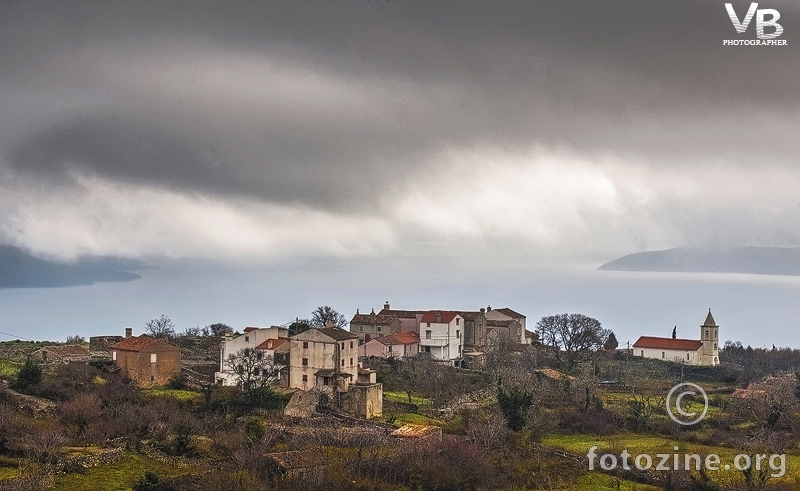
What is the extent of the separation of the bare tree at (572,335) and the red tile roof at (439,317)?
8976 mm

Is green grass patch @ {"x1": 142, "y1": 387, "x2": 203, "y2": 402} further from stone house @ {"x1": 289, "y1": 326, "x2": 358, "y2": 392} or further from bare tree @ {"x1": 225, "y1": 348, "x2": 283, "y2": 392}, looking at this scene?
stone house @ {"x1": 289, "y1": 326, "x2": 358, "y2": 392}

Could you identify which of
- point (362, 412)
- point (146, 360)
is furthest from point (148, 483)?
point (146, 360)

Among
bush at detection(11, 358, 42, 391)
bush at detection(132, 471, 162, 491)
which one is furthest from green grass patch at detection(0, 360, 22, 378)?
bush at detection(132, 471, 162, 491)

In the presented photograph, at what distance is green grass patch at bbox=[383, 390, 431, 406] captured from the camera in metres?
43.7

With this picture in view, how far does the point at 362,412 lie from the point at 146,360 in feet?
40.5

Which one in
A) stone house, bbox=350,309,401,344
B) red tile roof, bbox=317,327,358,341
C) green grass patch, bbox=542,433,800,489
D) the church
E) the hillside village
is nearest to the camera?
the hillside village

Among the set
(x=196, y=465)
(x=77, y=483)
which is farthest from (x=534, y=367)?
(x=77, y=483)

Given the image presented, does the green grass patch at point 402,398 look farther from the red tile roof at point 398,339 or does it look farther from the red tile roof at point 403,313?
the red tile roof at point 403,313

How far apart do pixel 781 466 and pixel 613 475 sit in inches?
264

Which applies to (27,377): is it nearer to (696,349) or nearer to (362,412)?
(362,412)

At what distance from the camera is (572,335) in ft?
215

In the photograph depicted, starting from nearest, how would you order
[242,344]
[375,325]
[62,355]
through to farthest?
[62,355], [242,344], [375,325]

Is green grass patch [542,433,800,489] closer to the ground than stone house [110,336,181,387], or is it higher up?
closer to the ground

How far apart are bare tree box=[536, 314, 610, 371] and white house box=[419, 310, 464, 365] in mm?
8425
